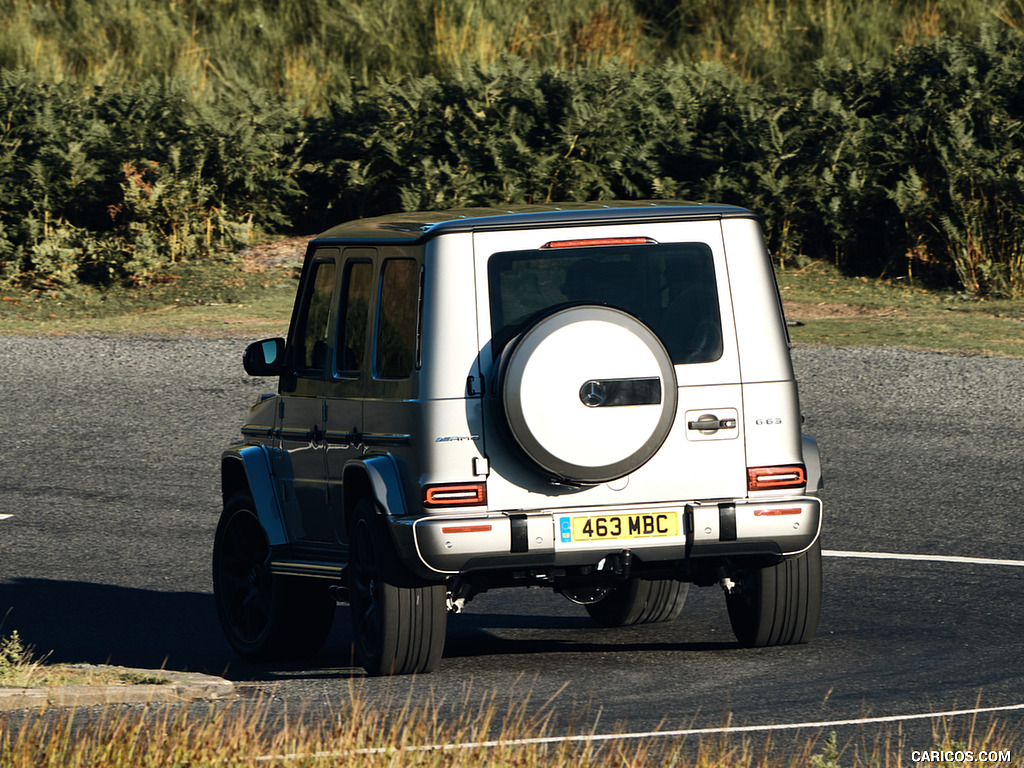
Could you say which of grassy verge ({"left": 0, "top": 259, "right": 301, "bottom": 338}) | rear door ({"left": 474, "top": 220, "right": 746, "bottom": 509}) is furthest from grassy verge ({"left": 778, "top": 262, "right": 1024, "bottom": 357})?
rear door ({"left": 474, "top": 220, "right": 746, "bottom": 509})

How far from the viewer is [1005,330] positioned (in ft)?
60.8

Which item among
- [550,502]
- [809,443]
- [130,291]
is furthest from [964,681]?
[130,291]

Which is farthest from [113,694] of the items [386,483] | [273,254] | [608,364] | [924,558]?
[273,254]

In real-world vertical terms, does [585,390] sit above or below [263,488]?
above

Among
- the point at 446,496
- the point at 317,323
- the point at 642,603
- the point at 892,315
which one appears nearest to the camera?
the point at 446,496

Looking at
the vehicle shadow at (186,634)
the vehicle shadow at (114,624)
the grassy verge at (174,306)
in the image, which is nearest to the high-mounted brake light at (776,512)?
the vehicle shadow at (186,634)

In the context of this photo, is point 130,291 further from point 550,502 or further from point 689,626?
point 550,502

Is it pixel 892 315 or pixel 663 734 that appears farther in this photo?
pixel 892 315

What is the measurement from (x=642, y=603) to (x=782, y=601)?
1.65m

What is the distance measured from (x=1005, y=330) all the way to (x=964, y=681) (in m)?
12.4

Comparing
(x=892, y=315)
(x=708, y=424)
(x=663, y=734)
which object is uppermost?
(x=892, y=315)

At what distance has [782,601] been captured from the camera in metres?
7.55

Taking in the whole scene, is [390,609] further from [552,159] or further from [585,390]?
[552,159]

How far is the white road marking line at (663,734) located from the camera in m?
5.20
